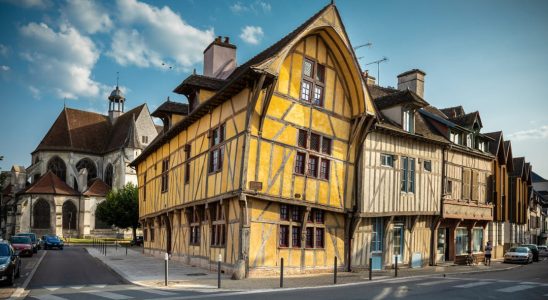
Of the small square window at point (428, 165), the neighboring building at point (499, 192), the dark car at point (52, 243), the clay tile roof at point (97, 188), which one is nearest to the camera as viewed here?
the small square window at point (428, 165)

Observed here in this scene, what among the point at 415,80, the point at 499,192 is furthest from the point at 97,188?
the point at 499,192

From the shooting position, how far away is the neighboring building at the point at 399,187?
2181 centimetres

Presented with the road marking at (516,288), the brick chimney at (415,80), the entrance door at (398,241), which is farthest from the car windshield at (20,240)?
the road marking at (516,288)

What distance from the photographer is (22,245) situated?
28797mm

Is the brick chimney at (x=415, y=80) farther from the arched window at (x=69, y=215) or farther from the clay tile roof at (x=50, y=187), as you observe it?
the arched window at (x=69, y=215)

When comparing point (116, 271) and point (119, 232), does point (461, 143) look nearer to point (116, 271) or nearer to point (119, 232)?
point (116, 271)

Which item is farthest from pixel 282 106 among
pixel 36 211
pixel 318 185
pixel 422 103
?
pixel 36 211

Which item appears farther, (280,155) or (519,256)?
(519,256)

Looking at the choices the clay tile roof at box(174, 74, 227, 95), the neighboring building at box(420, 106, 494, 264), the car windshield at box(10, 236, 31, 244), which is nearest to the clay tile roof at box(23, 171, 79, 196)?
the car windshield at box(10, 236, 31, 244)

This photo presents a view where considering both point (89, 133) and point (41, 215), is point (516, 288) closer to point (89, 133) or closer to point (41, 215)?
point (41, 215)

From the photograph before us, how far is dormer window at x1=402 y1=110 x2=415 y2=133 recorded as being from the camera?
24188 mm

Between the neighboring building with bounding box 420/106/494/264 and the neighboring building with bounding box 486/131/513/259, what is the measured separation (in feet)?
3.79

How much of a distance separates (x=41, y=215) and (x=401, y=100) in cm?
4781

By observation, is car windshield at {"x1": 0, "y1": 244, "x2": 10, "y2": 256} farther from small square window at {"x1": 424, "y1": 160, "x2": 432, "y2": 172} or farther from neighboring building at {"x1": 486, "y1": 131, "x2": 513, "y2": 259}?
neighboring building at {"x1": 486, "y1": 131, "x2": 513, "y2": 259}
